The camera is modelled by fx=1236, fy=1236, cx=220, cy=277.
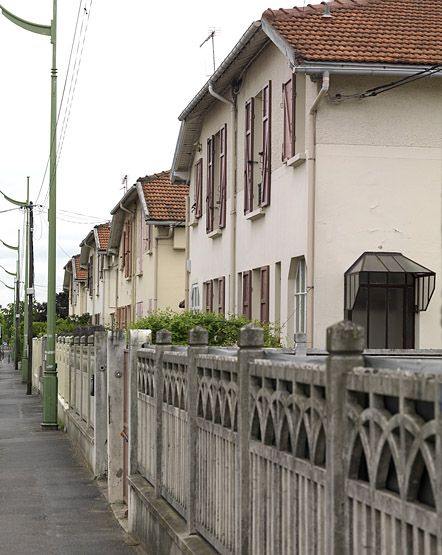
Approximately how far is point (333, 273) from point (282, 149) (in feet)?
8.62

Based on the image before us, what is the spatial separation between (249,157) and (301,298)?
13.0 feet

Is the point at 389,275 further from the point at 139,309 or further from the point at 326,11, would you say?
the point at 139,309

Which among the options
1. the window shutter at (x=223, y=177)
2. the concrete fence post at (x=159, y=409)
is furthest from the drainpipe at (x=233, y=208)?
the concrete fence post at (x=159, y=409)

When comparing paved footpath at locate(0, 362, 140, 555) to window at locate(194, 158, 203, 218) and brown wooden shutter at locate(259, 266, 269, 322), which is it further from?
window at locate(194, 158, 203, 218)

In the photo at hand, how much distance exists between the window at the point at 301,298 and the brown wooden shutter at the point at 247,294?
10.1ft

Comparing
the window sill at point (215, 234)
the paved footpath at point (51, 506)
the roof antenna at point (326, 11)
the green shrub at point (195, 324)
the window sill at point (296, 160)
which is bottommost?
the paved footpath at point (51, 506)

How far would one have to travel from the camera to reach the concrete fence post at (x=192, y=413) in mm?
7703

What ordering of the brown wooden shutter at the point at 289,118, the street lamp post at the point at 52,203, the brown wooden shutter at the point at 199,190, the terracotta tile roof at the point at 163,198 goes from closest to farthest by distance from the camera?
the brown wooden shutter at the point at 289,118 < the street lamp post at the point at 52,203 < the brown wooden shutter at the point at 199,190 < the terracotta tile roof at the point at 163,198

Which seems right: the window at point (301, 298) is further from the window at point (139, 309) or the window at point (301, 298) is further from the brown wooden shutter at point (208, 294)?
the window at point (139, 309)

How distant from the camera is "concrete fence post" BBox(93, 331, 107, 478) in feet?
47.2

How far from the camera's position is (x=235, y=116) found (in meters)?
23.0

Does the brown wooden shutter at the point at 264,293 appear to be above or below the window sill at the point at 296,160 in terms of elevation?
below

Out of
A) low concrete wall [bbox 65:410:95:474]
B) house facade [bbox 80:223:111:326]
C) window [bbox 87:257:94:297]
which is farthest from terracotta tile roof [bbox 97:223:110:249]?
low concrete wall [bbox 65:410:95:474]

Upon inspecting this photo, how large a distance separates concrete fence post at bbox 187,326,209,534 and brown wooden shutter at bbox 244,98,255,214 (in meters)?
13.8
